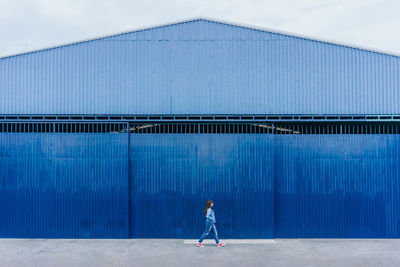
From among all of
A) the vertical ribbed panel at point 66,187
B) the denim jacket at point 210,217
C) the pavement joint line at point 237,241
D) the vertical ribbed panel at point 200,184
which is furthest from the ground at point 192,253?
the denim jacket at point 210,217

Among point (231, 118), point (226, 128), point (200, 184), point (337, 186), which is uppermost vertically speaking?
point (231, 118)

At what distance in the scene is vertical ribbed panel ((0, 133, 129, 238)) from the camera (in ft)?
38.1

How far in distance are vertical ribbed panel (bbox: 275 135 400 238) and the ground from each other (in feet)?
1.76

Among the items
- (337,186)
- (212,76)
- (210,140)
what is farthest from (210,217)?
(212,76)

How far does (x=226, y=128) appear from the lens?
38.4 ft

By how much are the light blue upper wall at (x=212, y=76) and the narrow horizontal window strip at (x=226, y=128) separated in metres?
0.50

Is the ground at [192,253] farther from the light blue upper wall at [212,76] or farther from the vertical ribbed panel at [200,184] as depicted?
the light blue upper wall at [212,76]

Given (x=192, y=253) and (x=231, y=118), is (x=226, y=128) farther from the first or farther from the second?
(x=192, y=253)

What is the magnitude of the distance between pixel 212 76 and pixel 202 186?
4.16 meters

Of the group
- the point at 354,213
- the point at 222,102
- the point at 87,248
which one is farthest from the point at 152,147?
the point at 354,213

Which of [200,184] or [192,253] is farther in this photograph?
[200,184]

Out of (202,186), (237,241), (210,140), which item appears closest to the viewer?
(237,241)

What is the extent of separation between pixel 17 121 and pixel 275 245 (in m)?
10.7

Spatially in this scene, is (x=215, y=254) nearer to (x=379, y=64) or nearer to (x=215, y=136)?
(x=215, y=136)
